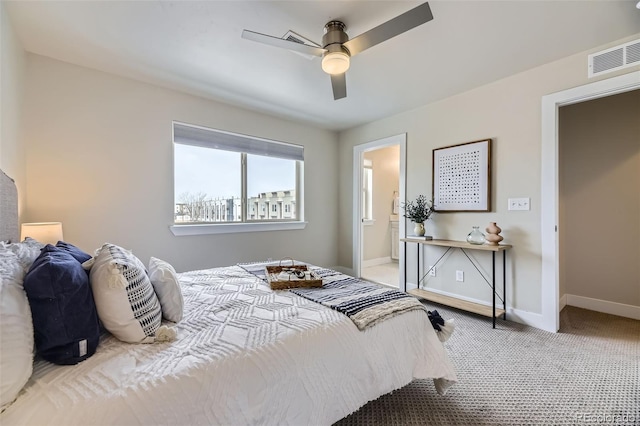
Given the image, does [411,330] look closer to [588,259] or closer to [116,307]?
[116,307]

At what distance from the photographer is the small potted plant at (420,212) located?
336cm

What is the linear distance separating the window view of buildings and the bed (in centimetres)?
188

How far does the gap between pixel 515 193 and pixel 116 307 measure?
10.8ft

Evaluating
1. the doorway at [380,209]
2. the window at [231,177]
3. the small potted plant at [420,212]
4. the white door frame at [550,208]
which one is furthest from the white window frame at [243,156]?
the white door frame at [550,208]

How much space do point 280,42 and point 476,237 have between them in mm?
2608

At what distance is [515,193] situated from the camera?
277 centimetres

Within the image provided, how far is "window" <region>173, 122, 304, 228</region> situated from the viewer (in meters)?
3.24

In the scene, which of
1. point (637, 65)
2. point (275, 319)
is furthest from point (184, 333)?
point (637, 65)

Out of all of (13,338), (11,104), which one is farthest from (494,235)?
(11,104)

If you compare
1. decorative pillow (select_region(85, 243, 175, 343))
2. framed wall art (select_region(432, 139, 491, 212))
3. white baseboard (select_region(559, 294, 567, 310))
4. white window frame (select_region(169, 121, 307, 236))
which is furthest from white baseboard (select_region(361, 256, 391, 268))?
decorative pillow (select_region(85, 243, 175, 343))

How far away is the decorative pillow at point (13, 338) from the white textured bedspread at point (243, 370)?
0.15 ft

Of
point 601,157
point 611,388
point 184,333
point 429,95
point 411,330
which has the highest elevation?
point 429,95

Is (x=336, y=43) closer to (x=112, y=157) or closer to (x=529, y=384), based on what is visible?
(x=112, y=157)

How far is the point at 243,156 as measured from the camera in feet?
12.2
